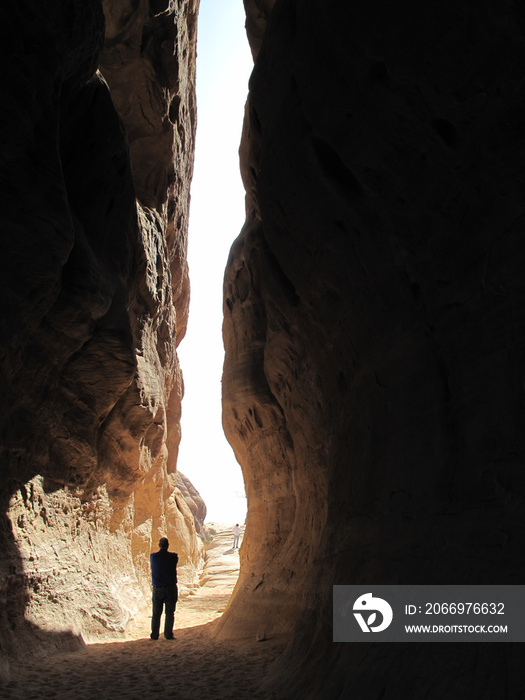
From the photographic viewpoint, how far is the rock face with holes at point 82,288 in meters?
5.43

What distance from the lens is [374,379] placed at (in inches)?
195

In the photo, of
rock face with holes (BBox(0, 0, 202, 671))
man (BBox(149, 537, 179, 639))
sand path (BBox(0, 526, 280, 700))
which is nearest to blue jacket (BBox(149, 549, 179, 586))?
man (BBox(149, 537, 179, 639))

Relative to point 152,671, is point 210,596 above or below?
above

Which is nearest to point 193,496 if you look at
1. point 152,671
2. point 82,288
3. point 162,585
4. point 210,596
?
point 210,596

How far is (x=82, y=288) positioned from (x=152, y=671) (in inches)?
189

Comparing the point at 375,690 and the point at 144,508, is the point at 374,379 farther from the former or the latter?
the point at 144,508

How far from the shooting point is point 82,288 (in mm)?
6742

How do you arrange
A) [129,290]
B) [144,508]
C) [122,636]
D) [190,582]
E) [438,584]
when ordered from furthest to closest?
[190,582] → [144,508] → [129,290] → [122,636] → [438,584]

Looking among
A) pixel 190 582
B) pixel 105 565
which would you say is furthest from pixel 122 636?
pixel 190 582

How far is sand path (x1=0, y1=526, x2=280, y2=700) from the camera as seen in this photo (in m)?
4.79

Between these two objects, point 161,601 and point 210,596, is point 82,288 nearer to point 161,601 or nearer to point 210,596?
point 161,601

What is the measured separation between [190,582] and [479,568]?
721 inches

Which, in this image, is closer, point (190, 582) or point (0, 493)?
point (0, 493)

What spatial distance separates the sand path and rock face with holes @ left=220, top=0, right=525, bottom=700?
2.67 feet
